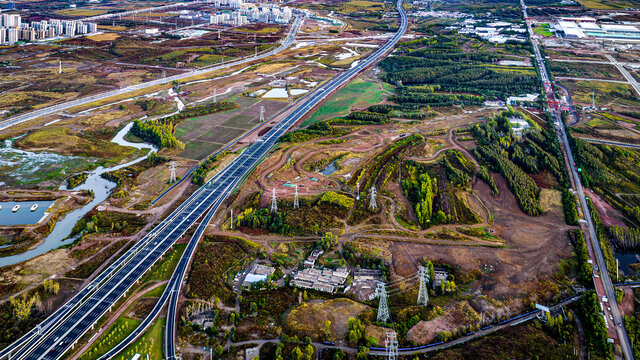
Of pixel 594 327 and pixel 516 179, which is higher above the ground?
pixel 516 179

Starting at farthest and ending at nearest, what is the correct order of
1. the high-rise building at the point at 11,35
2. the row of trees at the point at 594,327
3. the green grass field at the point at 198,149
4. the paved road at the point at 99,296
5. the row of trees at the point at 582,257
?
the high-rise building at the point at 11,35 → the green grass field at the point at 198,149 → the row of trees at the point at 582,257 → the row of trees at the point at 594,327 → the paved road at the point at 99,296

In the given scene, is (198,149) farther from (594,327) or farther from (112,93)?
(594,327)

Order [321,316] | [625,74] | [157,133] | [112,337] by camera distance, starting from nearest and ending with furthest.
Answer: [112,337] < [321,316] < [157,133] < [625,74]

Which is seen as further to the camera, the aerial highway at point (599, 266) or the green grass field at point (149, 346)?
the aerial highway at point (599, 266)

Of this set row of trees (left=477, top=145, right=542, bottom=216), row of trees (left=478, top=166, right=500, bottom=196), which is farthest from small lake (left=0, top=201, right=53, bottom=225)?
row of trees (left=477, top=145, right=542, bottom=216)

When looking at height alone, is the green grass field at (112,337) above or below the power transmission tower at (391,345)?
below

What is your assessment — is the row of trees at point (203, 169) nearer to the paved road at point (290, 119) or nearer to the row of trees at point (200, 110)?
the paved road at point (290, 119)

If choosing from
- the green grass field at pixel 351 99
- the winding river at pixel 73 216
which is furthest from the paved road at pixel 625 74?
the winding river at pixel 73 216

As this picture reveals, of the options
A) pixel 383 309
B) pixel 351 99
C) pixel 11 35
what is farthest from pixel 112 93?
pixel 383 309
